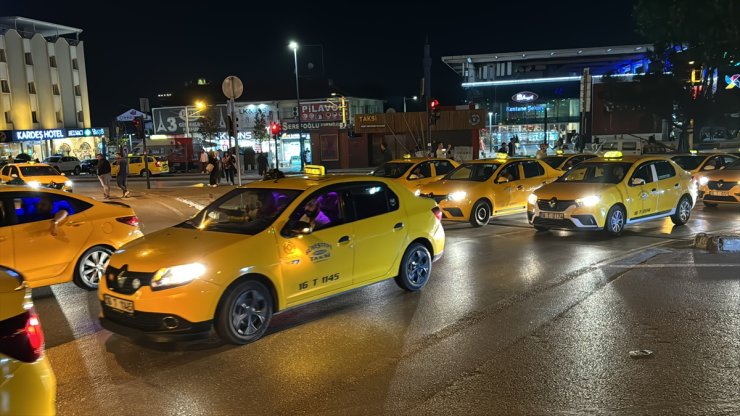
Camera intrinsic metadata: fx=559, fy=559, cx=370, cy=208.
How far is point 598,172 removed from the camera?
1259 centimetres

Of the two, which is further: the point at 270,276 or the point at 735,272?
the point at 735,272

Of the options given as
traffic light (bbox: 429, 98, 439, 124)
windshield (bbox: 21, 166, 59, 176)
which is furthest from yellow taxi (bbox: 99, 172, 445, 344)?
traffic light (bbox: 429, 98, 439, 124)

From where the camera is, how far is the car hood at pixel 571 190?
35.4ft

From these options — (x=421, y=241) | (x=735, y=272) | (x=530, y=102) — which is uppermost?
(x=530, y=102)

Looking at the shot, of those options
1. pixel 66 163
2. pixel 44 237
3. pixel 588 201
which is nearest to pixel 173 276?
pixel 44 237

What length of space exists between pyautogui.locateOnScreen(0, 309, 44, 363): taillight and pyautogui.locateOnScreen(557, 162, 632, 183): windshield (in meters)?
10.8

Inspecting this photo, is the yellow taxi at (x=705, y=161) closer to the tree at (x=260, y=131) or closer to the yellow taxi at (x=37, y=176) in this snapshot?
the yellow taxi at (x=37, y=176)

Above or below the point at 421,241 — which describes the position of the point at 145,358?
below

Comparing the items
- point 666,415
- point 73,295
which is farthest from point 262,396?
point 73,295

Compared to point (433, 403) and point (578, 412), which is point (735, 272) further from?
point (433, 403)

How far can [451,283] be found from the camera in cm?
773

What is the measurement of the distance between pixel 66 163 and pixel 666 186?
147ft

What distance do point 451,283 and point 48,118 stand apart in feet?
191

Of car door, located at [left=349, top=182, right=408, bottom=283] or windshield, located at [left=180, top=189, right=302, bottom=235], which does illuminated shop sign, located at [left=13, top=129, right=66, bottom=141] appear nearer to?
windshield, located at [left=180, top=189, right=302, bottom=235]
